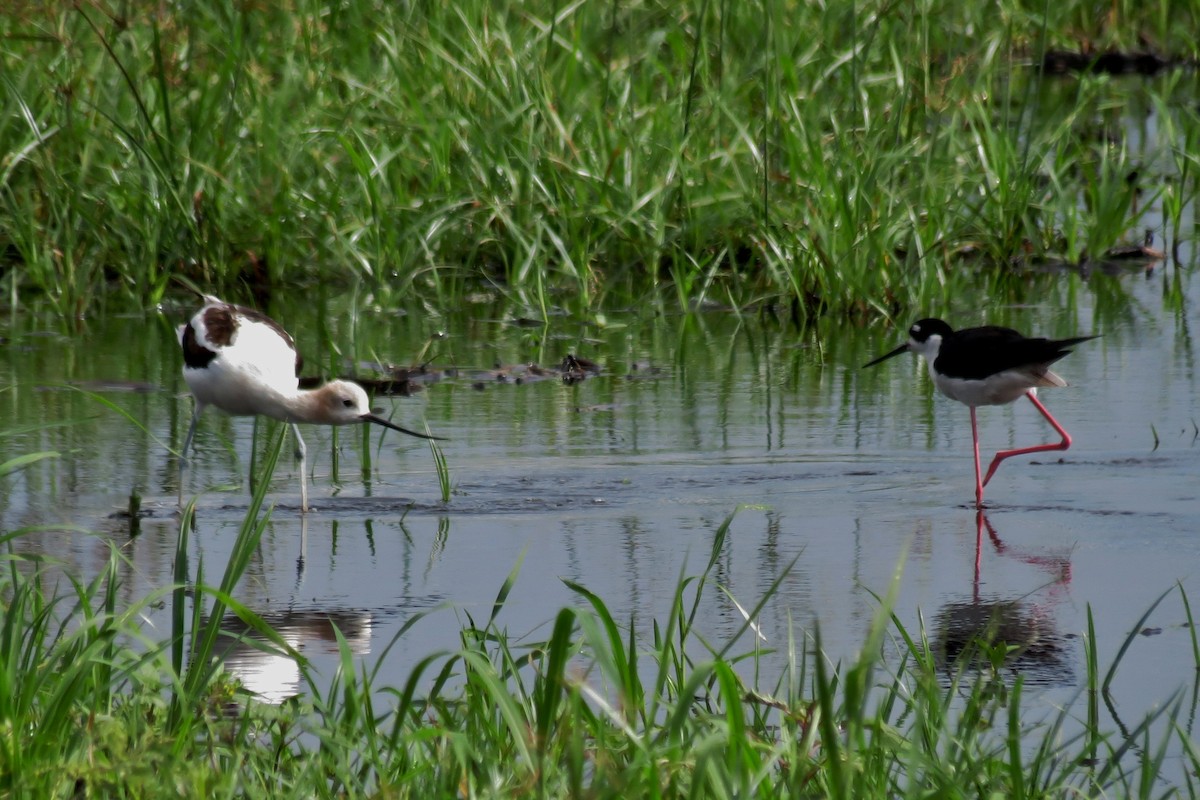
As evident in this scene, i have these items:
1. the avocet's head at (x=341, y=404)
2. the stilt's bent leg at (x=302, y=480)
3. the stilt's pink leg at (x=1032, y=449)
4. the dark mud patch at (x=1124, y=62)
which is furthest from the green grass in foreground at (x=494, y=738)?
the dark mud patch at (x=1124, y=62)

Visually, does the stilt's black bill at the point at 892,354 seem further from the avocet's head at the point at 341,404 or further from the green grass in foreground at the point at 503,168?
the avocet's head at the point at 341,404

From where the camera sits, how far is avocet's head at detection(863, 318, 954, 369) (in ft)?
27.2

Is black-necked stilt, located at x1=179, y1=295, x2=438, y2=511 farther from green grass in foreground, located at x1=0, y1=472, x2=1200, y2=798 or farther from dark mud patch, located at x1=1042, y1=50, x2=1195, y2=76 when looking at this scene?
dark mud patch, located at x1=1042, y1=50, x2=1195, y2=76

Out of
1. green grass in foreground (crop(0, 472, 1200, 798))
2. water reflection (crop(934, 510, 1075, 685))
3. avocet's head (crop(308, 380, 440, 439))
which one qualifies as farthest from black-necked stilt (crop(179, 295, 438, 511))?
green grass in foreground (crop(0, 472, 1200, 798))

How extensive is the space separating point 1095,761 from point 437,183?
672cm

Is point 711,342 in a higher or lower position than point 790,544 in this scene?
higher

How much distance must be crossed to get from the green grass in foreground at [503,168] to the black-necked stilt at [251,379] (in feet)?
6.26

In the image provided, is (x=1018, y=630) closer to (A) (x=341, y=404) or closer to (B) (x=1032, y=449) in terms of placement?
(B) (x=1032, y=449)

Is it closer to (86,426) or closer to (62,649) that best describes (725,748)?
(62,649)

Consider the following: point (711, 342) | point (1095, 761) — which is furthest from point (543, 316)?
point (1095, 761)

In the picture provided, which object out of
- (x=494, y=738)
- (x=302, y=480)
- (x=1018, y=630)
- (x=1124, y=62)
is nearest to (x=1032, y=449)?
(x=1018, y=630)

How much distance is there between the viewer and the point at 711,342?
959 cm

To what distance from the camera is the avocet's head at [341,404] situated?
24.8 feet

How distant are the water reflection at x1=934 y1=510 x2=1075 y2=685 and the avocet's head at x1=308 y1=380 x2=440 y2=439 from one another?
8.50 ft
